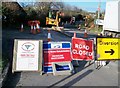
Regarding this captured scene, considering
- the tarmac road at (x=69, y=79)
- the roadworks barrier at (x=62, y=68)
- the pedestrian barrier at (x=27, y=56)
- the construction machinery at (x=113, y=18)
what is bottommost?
the tarmac road at (x=69, y=79)

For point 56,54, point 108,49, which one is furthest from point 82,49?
point 108,49

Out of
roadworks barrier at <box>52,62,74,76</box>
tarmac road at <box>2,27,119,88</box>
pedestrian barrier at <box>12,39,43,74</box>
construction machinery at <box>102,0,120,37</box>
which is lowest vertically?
tarmac road at <box>2,27,119,88</box>

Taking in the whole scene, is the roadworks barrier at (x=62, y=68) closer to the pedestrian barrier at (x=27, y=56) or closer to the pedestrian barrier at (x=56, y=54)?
the pedestrian barrier at (x=56, y=54)

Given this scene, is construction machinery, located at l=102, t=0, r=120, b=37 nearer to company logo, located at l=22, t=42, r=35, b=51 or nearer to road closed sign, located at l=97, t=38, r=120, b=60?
road closed sign, located at l=97, t=38, r=120, b=60

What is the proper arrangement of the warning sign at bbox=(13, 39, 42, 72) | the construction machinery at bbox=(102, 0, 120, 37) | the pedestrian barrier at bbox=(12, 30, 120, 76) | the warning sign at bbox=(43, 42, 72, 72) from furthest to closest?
the construction machinery at bbox=(102, 0, 120, 37), the warning sign at bbox=(43, 42, 72, 72), the warning sign at bbox=(13, 39, 42, 72), the pedestrian barrier at bbox=(12, 30, 120, 76)

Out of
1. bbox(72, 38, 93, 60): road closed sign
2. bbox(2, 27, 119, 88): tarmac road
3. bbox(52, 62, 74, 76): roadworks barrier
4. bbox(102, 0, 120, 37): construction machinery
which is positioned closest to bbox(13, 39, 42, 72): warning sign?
bbox(2, 27, 119, 88): tarmac road

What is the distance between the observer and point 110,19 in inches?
854

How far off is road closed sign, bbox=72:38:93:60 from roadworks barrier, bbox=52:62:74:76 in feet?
2.73

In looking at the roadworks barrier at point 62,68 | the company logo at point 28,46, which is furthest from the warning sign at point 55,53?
the company logo at point 28,46

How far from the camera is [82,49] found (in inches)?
444

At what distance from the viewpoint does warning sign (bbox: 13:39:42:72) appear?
10.2 metres

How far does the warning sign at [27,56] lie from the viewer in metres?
10.2

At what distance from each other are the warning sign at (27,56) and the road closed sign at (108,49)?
219 centimetres

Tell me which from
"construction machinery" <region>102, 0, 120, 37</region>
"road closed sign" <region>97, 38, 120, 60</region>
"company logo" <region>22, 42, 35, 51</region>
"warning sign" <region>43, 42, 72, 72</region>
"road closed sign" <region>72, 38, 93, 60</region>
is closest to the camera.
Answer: "road closed sign" <region>97, 38, 120, 60</region>
